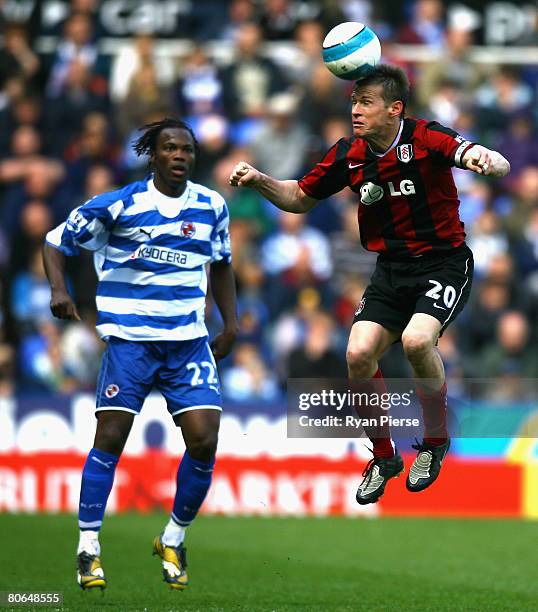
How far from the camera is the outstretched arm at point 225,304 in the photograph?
9.44 m

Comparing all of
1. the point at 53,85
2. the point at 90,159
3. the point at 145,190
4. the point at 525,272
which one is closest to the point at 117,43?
the point at 53,85

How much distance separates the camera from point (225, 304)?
947 centimetres

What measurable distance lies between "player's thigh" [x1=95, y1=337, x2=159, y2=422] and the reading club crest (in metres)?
0.74

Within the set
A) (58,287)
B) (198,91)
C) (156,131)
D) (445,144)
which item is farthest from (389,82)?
(198,91)

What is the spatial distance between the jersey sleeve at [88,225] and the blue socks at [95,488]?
1323mm

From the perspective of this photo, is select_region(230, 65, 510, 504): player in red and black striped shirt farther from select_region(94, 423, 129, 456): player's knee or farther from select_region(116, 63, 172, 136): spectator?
select_region(116, 63, 172, 136): spectator

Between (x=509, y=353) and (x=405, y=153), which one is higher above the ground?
(x=405, y=153)

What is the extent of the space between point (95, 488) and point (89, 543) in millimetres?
347

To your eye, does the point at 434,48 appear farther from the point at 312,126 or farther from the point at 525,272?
the point at 525,272

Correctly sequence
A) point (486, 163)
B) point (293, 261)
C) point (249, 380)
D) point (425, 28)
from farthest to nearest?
point (425, 28) → point (293, 261) → point (249, 380) → point (486, 163)

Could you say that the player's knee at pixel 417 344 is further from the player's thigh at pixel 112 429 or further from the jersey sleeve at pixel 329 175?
the player's thigh at pixel 112 429

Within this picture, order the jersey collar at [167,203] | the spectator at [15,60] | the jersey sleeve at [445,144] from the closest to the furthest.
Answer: the jersey sleeve at [445,144] → the jersey collar at [167,203] → the spectator at [15,60]

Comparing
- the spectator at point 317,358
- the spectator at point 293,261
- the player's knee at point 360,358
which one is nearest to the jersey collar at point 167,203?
the player's knee at point 360,358

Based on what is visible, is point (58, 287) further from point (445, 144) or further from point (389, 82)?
point (445, 144)
